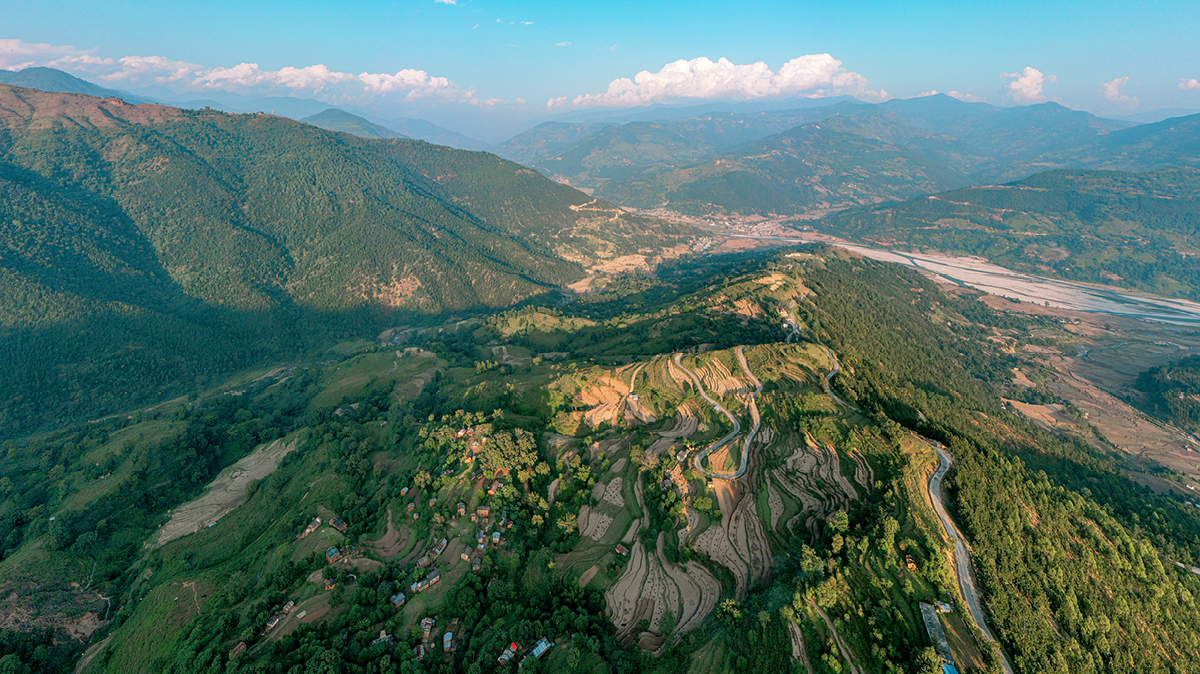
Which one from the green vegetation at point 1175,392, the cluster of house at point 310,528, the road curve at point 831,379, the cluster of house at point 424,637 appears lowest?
the green vegetation at point 1175,392

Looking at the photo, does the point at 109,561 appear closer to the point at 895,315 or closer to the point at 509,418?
the point at 509,418

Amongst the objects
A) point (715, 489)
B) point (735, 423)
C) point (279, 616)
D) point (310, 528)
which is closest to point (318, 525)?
point (310, 528)

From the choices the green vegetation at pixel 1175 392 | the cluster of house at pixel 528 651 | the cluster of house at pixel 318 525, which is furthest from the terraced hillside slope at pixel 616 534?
the green vegetation at pixel 1175 392

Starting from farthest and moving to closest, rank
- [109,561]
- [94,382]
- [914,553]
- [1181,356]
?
[1181,356], [94,382], [109,561], [914,553]

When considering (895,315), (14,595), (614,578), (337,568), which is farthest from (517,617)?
(895,315)

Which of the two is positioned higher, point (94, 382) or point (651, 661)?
point (651, 661)

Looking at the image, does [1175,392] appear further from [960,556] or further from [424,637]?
[424,637]

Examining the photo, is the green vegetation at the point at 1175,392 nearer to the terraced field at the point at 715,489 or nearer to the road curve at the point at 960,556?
the terraced field at the point at 715,489
